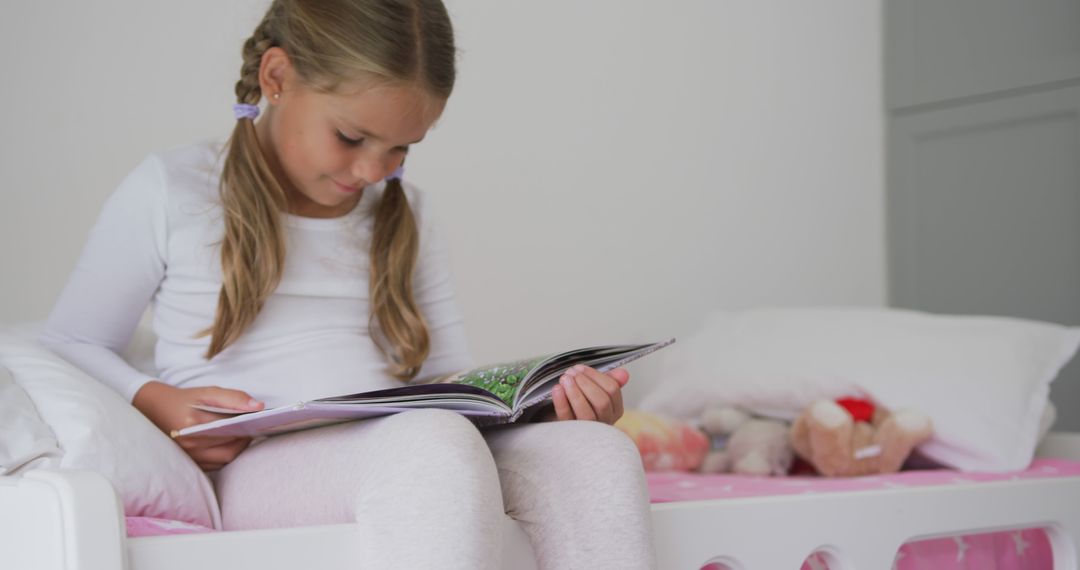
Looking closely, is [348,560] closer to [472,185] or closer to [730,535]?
[730,535]

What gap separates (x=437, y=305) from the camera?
4.03 ft

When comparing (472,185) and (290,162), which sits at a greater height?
(290,162)

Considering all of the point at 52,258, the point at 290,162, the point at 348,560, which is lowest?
the point at 348,560

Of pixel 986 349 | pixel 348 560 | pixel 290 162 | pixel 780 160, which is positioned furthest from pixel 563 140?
pixel 348 560

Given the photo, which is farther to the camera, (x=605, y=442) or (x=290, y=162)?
(x=290, y=162)

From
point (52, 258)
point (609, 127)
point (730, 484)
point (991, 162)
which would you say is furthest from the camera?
point (991, 162)

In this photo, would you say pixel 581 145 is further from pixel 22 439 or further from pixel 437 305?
pixel 22 439

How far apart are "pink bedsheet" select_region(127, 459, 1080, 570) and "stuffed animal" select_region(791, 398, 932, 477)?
1.1 inches

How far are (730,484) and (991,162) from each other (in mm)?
1105

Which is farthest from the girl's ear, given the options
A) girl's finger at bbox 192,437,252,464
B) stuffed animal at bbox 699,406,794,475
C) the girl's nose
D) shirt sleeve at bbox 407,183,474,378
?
stuffed animal at bbox 699,406,794,475

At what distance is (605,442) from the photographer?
828 millimetres

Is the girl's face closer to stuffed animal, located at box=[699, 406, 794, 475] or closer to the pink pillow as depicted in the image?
the pink pillow

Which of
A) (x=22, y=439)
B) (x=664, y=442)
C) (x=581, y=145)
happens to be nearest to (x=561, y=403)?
(x=22, y=439)

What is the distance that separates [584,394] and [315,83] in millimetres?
389
